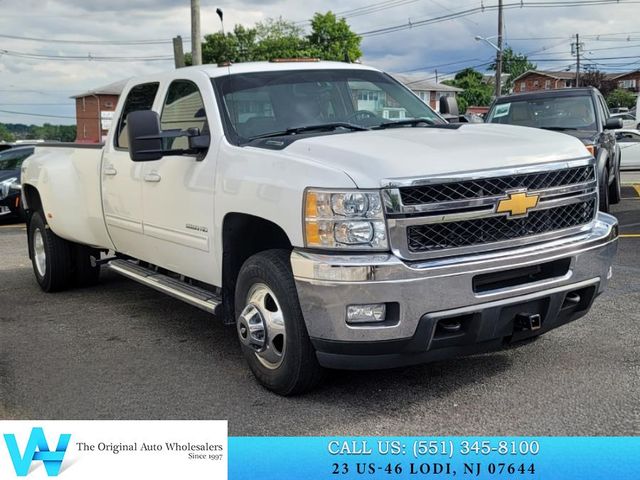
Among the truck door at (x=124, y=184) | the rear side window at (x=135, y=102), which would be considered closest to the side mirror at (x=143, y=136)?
the truck door at (x=124, y=184)

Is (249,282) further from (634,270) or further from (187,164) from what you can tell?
(634,270)

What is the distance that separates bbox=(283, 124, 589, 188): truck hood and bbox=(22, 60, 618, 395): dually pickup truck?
1cm

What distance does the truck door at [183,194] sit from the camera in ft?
16.1

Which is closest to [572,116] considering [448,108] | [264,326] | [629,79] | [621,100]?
[448,108]

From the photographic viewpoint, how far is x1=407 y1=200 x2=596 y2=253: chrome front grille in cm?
384

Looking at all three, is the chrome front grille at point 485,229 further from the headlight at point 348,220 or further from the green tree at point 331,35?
the green tree at point 331,35

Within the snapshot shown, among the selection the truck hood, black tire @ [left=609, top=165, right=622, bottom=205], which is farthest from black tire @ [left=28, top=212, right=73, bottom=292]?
black tire @ [left=609, top=165, right=622, bottom=205]

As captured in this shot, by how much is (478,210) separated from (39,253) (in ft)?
18.3

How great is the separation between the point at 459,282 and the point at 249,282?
1.27 m

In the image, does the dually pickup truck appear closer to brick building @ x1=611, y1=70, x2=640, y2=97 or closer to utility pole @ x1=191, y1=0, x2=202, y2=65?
Answer: utility pole @ x1=191, y1=0, x2=202, y2=65

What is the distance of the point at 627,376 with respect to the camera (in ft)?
14.8

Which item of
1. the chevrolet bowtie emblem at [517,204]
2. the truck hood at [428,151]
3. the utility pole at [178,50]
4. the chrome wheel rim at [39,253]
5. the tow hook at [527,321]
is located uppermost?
the utility pole at [178,50]

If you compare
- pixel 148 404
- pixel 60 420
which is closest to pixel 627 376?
pixel 148 404

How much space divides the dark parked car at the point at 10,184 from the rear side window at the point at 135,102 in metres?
9.44
